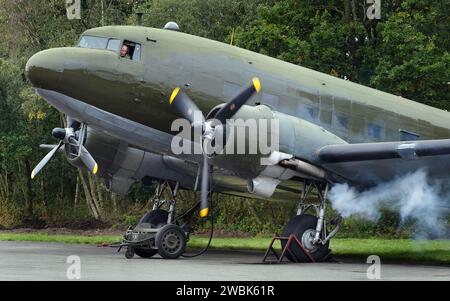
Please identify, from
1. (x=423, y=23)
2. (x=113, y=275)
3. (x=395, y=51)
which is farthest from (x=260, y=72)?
(x=423, y=23)

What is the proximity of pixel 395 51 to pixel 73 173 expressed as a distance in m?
18.5

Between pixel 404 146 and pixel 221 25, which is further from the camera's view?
pixel 221 25

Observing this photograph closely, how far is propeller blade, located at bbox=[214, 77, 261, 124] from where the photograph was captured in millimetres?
15828

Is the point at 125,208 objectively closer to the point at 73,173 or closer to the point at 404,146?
the point at 73,173

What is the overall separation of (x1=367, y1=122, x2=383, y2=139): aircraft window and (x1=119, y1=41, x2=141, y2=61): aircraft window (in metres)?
6.20

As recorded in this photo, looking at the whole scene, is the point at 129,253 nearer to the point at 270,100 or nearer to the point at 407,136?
the point at 270,100

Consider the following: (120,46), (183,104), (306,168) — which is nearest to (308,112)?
(306,168)

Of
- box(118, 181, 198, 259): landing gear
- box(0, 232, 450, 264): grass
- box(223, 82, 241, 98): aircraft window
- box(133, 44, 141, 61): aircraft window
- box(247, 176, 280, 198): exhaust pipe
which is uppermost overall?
box(133, 44, 141, 61): aircraft window

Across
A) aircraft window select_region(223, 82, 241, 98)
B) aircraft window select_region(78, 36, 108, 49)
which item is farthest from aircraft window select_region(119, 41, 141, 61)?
aircraft window select_region(223, 82, 241, 98)

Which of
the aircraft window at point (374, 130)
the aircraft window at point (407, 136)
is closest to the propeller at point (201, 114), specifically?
the aircraft window at point (374, 130)

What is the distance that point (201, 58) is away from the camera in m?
17.8

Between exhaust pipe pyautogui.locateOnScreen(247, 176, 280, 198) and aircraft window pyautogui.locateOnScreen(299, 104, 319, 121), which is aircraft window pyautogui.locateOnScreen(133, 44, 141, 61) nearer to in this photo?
exhaust pipe pyautogui.locateOnScreen(247, 176, 280, 198)

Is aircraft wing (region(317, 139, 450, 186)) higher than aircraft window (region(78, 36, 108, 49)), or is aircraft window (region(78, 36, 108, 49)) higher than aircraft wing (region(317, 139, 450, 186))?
aircraft window (region(78, 36, 108, 49))
